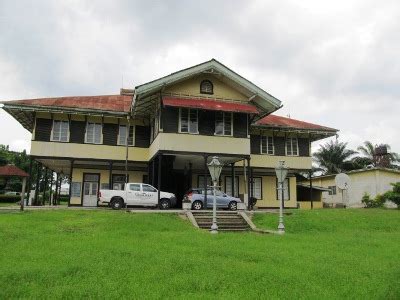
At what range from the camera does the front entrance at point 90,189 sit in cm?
2573

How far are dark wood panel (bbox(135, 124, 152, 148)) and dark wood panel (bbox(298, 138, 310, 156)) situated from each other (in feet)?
35.1

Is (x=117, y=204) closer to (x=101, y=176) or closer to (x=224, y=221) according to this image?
(x=101, y=176)

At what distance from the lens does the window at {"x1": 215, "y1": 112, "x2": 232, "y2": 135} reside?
22416 millimetres

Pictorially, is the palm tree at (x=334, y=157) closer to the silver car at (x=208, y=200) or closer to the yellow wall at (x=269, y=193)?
the yellow wall at (x=269, y=193)

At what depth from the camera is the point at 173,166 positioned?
87.7 feet

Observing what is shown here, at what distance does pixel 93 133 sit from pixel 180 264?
702 inches

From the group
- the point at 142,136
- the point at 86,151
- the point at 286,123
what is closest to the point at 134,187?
the point at 86,151

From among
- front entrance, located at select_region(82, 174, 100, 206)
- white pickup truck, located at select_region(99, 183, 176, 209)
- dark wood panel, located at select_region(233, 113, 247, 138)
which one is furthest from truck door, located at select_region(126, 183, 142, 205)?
dark wood panel, located at select_region(233, 113, 247, 138)

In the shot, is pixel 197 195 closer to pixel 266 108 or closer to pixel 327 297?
pixel 266 108

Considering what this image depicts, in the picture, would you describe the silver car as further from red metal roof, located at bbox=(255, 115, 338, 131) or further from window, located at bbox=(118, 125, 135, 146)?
red metal roof, located at bbox=(255, 115, 338, 131)

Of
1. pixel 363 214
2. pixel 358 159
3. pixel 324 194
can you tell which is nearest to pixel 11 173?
pixel 363 214

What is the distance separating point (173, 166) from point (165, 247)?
53.2ft

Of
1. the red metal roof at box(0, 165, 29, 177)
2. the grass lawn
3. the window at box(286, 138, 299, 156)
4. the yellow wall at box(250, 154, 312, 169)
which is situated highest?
the window at box(286, 138, 299, 156)

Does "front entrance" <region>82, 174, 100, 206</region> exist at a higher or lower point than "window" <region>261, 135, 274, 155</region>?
lower
